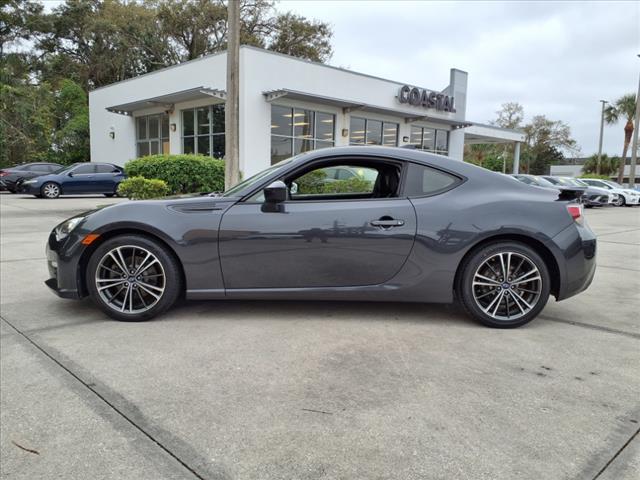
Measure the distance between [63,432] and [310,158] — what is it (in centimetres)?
254

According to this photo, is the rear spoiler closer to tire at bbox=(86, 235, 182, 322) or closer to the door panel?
the door panel

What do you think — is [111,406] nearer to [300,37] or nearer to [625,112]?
[300,37]

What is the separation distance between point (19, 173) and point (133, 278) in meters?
19.9

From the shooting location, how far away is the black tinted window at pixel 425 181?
377 centimetres

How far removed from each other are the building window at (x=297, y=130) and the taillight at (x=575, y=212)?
14.3 metres

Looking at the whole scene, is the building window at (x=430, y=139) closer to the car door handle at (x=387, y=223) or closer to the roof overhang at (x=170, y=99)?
the roof overhang at (x=170, y=99)

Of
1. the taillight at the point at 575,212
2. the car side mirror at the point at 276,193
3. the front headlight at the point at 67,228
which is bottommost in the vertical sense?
the front headlight at the point at 67,228

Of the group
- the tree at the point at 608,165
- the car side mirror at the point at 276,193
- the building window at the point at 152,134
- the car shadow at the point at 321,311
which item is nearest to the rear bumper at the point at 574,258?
the car shadow at the point at 321,311

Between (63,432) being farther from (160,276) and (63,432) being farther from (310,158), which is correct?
(310,158)

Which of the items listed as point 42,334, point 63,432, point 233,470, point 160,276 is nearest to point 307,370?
point 233,470

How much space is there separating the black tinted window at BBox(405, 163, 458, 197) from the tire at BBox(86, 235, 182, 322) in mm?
1976

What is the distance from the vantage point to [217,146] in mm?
17812

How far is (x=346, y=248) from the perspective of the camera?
3637 millimetres

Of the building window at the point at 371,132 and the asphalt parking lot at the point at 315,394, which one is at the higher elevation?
the building window at the point at 371,132
